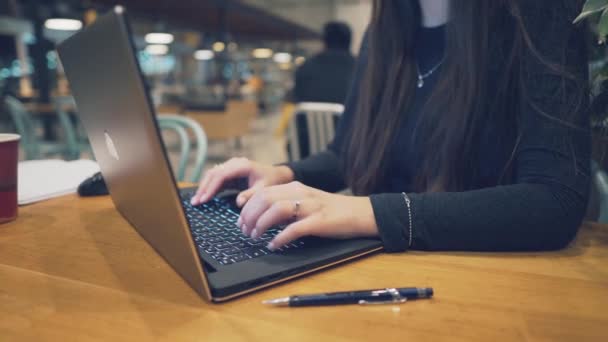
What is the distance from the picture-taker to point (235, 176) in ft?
3.00

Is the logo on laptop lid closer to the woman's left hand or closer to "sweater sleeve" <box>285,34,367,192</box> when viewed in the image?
the woman's left hand

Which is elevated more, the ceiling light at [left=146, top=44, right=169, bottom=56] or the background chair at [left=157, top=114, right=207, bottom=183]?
the ceiling light at [left=146, top=44, right=169, bottom=56]

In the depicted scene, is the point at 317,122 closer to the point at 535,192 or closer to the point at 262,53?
the point at 535,192

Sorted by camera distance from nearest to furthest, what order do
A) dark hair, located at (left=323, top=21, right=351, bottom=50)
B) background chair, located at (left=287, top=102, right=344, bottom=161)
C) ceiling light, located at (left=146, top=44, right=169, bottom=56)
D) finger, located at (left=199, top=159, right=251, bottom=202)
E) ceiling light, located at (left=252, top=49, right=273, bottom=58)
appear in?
finger, located at (left=199, top=159, right=251, bottom=202) < background chair, located at (left=287, top=102, right=344, bottom=161) < dark hair, located at (left=323, top=21, right=351, bottom=50) < ceiling light, located at (left=146, top=44, right=169, bottom=56) < ceiling light, located at (left=252, top=49, right=273, bottom=58)

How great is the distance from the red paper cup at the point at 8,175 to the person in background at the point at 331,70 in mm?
3093

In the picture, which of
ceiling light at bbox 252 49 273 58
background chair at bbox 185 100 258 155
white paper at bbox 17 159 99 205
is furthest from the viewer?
ceiling light at bbox 252 49 273 58

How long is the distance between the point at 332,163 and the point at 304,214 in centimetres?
52

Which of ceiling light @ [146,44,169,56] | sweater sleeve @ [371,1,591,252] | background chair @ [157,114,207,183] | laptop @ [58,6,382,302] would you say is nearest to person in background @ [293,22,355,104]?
background chair @ [157,114,207,183]

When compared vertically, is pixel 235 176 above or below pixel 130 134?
below

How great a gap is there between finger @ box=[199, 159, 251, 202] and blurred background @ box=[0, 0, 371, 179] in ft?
0.86

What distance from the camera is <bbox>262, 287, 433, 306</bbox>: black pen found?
0.50m

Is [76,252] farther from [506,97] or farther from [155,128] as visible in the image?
[506,97]

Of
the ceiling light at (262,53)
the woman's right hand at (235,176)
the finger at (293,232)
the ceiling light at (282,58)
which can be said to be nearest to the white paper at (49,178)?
the woman's right hand at (235,176)

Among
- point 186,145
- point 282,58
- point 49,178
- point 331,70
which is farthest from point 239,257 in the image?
point 282,58
